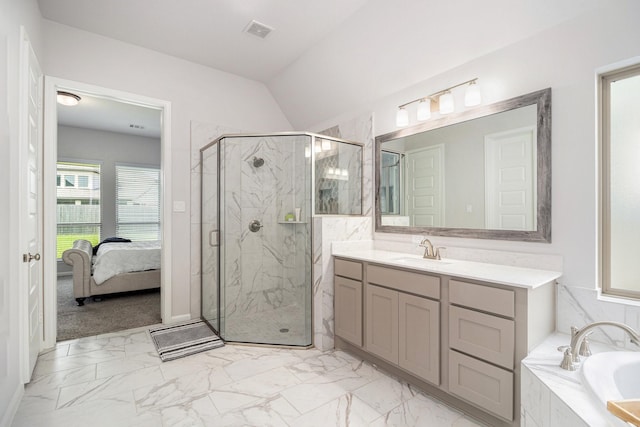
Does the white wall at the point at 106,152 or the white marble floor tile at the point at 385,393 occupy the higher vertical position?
the white wall at the point at 106,152

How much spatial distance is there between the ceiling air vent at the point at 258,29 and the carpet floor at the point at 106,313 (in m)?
3.04

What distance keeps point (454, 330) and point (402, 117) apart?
1743 mm

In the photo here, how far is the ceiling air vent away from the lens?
2674 mm

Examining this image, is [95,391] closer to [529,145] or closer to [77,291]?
[77,291]

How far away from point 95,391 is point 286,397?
1261 millimetres

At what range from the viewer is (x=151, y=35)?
2.89 m

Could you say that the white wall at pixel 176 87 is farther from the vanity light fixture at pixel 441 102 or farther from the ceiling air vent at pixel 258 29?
the vanity light fixture at pixel 441 102

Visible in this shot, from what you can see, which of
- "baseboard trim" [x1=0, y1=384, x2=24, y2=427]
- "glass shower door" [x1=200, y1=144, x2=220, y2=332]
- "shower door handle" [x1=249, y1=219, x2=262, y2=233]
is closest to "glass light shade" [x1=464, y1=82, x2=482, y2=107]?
"shower door handle" [x1=249, y1=219, x2=262, y2=233]

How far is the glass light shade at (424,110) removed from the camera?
2496 millimetres

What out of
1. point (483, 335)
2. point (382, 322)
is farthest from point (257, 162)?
point (483, 335)

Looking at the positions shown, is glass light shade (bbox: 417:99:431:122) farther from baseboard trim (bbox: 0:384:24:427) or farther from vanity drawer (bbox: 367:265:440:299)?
baseboard trim (bbox: 0:384:24:427)

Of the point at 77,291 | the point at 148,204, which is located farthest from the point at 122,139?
the point at 77,291

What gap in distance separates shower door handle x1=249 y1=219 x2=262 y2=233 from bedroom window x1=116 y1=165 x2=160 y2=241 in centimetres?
438

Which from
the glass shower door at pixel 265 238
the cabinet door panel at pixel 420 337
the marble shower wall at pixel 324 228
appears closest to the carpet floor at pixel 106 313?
the marble shower wall at pixel 324 228
